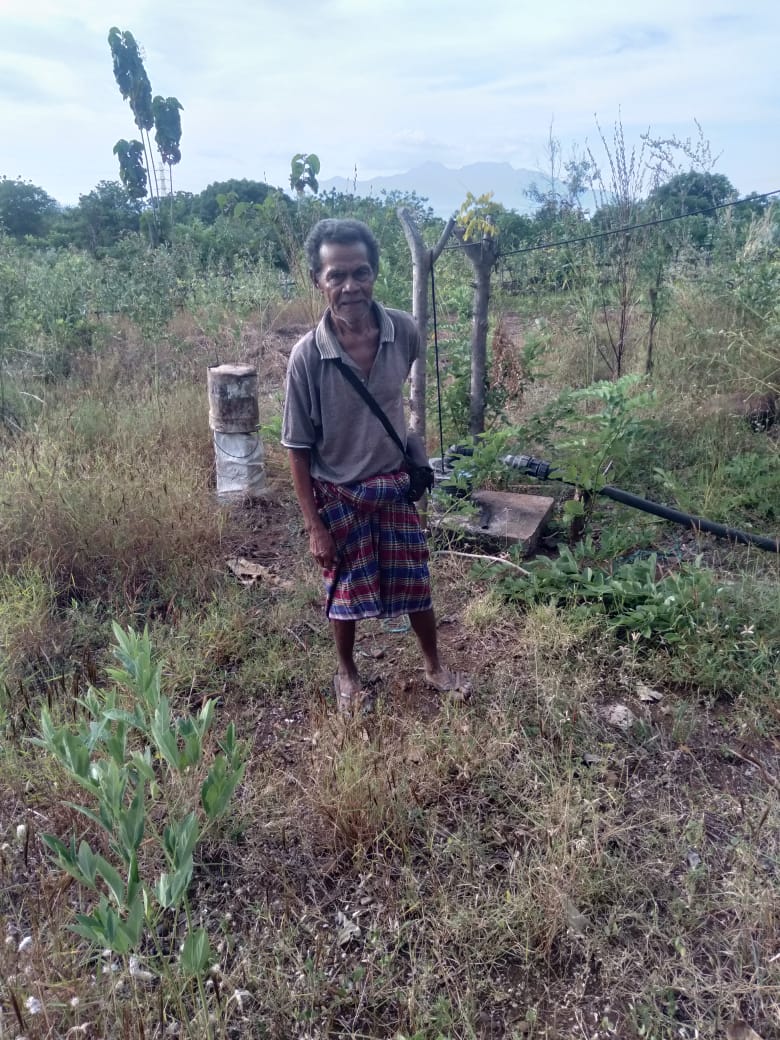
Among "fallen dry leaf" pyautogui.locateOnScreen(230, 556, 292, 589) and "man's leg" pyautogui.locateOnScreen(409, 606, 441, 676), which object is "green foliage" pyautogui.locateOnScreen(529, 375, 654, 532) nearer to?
"man's leg" pyautogui.locateOnScreen(409, 606, 441, 676)

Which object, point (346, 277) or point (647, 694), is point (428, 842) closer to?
point (647, 694)

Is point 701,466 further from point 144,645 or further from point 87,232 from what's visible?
point 87,232

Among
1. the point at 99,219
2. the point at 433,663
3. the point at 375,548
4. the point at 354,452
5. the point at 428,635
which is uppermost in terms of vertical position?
the point at 99,219

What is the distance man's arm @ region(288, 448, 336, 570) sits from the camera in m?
2.42

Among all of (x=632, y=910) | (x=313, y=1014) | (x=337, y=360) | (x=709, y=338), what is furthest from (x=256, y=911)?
(x=709, y=338)

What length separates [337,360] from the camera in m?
2.32

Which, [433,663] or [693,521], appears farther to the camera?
[693,521]

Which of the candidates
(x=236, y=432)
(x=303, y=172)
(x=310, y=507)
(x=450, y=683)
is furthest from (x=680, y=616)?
(x=303, y=172)

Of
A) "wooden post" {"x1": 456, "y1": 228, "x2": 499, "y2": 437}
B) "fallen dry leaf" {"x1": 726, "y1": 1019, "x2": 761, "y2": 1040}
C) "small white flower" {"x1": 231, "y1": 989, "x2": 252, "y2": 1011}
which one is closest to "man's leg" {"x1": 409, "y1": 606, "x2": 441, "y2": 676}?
"small white flower" {"x1": 231, "y1": 989, "x2": 252, "y2": 1011}

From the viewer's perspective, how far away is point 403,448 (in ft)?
8.17

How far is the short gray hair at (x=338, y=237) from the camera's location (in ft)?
7.43

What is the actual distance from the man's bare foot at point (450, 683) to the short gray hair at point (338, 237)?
146 cm

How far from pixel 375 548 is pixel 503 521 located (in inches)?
49.5

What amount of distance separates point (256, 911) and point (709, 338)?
5.15 metres
